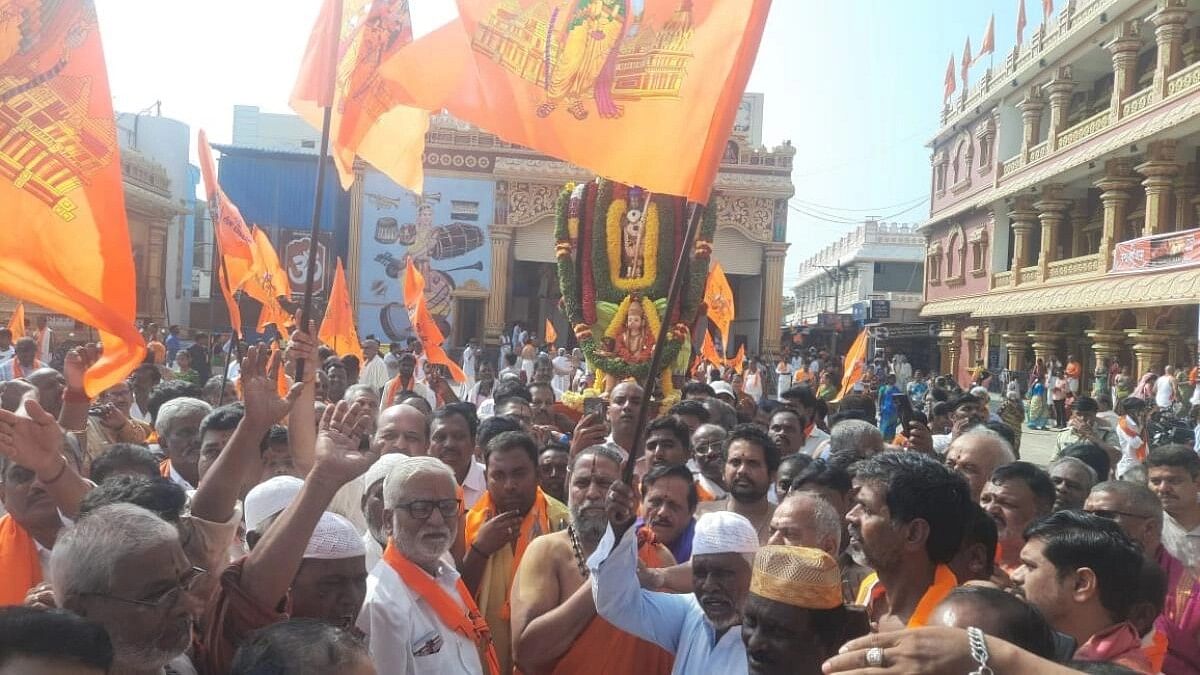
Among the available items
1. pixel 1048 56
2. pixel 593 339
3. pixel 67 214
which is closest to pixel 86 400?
pixel 67 214

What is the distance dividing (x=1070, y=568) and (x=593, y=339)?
7.53 metres

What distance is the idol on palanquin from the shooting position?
959 centimetres

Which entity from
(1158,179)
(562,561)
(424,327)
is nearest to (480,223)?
(1158,179)

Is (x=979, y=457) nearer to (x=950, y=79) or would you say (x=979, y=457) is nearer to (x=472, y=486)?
(x=472, y=486)

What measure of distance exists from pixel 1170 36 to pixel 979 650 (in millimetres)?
20593

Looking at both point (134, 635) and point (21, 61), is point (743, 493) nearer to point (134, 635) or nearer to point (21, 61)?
point (134, 635)

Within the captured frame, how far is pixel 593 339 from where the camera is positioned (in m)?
9.89

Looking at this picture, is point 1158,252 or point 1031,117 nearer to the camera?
point 1158,252

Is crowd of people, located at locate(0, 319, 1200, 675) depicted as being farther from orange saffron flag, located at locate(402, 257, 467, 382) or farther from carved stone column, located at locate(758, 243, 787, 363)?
carved stone column, located at locate(758, 243, 787, 363)

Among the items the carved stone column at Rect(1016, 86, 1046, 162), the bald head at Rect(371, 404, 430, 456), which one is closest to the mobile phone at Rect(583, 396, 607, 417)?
the bald head at Rect(371, 404, 430, 456)

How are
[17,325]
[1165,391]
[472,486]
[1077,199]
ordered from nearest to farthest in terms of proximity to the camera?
[472,486]
[17,325]
[1165,391]
[1077,199]

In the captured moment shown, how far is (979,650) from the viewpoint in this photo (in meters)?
1.41

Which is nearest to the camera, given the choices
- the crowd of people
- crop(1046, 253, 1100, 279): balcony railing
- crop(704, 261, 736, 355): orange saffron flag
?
the crowd of people

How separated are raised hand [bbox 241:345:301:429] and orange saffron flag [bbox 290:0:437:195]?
2.02 meters
